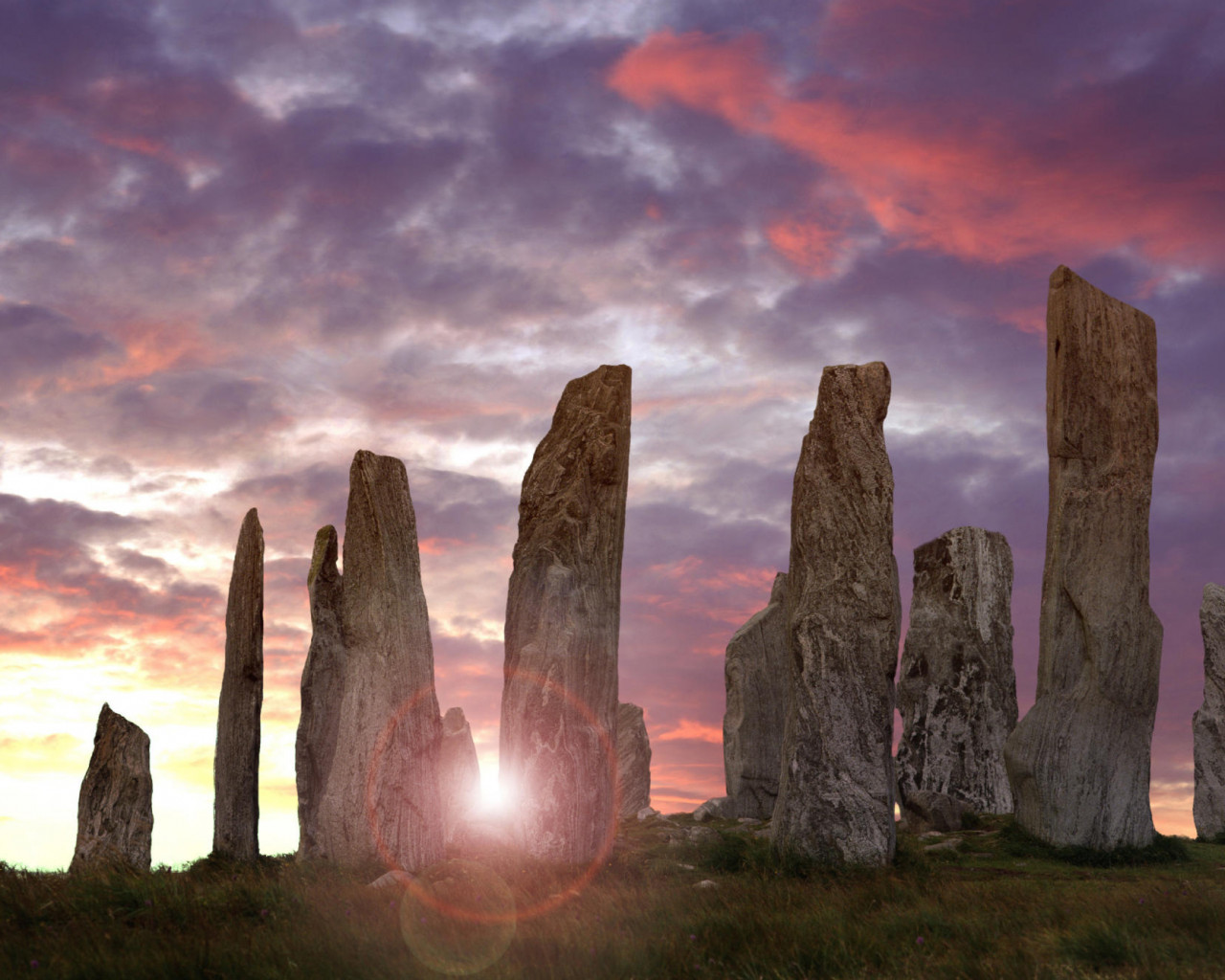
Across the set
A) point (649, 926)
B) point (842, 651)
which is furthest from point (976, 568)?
point (649, 926)

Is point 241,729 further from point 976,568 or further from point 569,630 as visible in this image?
point 976,568

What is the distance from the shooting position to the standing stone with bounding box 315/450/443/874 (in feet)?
51.6

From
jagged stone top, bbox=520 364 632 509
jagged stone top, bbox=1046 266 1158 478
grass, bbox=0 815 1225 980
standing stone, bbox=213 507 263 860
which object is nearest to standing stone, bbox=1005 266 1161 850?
jagged stone top, bbox=1046 266 1158 478

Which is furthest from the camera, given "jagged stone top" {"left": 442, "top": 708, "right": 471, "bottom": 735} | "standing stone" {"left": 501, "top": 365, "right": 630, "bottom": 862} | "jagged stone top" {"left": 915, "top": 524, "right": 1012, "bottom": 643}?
"jagged stone top" {"left": 442, "top": 708, "right": 471, "bottom": 735}

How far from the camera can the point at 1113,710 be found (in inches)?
643

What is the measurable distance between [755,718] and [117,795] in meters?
11.4

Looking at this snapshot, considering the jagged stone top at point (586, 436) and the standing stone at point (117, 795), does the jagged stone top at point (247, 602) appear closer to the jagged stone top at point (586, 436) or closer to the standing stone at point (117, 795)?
the standing stone at point (117, 795)

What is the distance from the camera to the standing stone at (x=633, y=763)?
2883cm

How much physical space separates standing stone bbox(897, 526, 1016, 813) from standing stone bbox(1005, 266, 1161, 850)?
6278mm

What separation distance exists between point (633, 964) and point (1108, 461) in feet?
37.9

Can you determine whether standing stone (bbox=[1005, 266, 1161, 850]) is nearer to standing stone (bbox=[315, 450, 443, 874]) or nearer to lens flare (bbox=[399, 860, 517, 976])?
lens flare (bbox=[399, 860, 517, 976])

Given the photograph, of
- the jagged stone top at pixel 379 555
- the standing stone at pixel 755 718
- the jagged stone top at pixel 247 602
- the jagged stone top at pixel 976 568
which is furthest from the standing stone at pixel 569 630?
the jagged stone top at pixel 976 568

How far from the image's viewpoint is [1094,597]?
16.6 m

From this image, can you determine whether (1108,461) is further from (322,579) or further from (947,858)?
(322,579)
